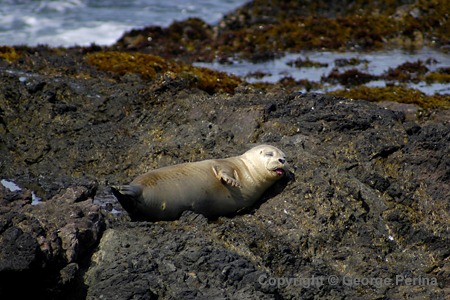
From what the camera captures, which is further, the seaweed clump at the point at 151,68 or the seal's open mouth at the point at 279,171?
the seaweed clump at the point at 151,68

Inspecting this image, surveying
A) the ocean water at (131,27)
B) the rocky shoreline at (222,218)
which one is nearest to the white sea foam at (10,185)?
the rocky shoreline at (222,218)

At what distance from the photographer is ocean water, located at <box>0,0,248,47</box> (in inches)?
950

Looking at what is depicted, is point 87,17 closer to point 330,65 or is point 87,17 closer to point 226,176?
point 330,65

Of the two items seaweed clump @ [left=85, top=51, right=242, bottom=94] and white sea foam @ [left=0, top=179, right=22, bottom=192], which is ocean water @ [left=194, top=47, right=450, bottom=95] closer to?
seaweed clump @ [left=85, top=51, right=242, bottom=94]

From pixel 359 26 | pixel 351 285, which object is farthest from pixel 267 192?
pixel 359 26

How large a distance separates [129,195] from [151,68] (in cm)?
617

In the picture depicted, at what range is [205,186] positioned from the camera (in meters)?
7.71

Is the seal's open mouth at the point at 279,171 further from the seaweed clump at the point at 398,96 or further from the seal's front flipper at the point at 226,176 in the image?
the seaweed clump at the point at 398,96

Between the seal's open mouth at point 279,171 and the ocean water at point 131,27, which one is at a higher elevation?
the seal's open mouth at point 279,171

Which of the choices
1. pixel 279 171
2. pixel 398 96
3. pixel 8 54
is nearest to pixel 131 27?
pixel 8 54

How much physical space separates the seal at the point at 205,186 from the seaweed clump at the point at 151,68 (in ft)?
13.0

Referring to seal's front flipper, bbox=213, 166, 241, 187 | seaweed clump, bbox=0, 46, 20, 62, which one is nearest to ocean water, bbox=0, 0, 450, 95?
seaweed clump, bbox=0, 46, 20, 62

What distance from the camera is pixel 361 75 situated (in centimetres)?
1523

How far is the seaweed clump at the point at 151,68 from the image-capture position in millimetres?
12242
